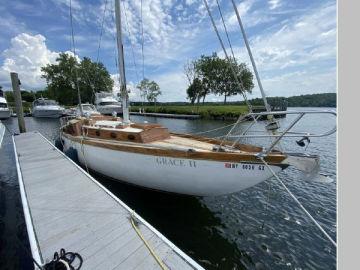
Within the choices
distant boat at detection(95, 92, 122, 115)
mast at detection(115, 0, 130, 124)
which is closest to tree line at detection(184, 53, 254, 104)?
distant boat at detection(95, 92, 122, 115)

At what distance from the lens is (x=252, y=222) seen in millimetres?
7496

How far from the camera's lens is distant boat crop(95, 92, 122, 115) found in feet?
154

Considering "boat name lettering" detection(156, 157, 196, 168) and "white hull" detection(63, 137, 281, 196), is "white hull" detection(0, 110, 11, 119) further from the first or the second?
"boat name lettering" detection(156, 157, 196, 168)

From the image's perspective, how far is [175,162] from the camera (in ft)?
23.2

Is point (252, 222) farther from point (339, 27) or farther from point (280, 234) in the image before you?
point (339, 27)

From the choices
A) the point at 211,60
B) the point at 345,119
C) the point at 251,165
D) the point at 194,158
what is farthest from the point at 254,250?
the point at 211,60

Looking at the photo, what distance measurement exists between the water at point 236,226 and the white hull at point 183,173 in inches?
35.0

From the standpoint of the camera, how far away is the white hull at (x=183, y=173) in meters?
6.41

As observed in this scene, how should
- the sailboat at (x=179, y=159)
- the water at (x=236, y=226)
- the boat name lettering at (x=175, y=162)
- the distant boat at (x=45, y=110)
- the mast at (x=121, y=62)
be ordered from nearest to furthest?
the water at (x=236, y=226)
the sailboat at (x=179, y=159)
the boat name lettering at (x=175, y=162)
the mast at (x=121, y=62)
the distant boat at (x=45, y=110)

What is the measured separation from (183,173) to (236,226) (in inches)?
86.9

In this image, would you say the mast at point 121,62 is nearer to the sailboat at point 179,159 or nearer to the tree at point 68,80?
the sailboat at point 179,159

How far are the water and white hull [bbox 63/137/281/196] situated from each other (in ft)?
2.92

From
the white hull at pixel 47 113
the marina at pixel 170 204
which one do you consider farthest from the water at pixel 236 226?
the white hull at pixel 47 113

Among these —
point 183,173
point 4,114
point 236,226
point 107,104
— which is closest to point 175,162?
point 183,173
